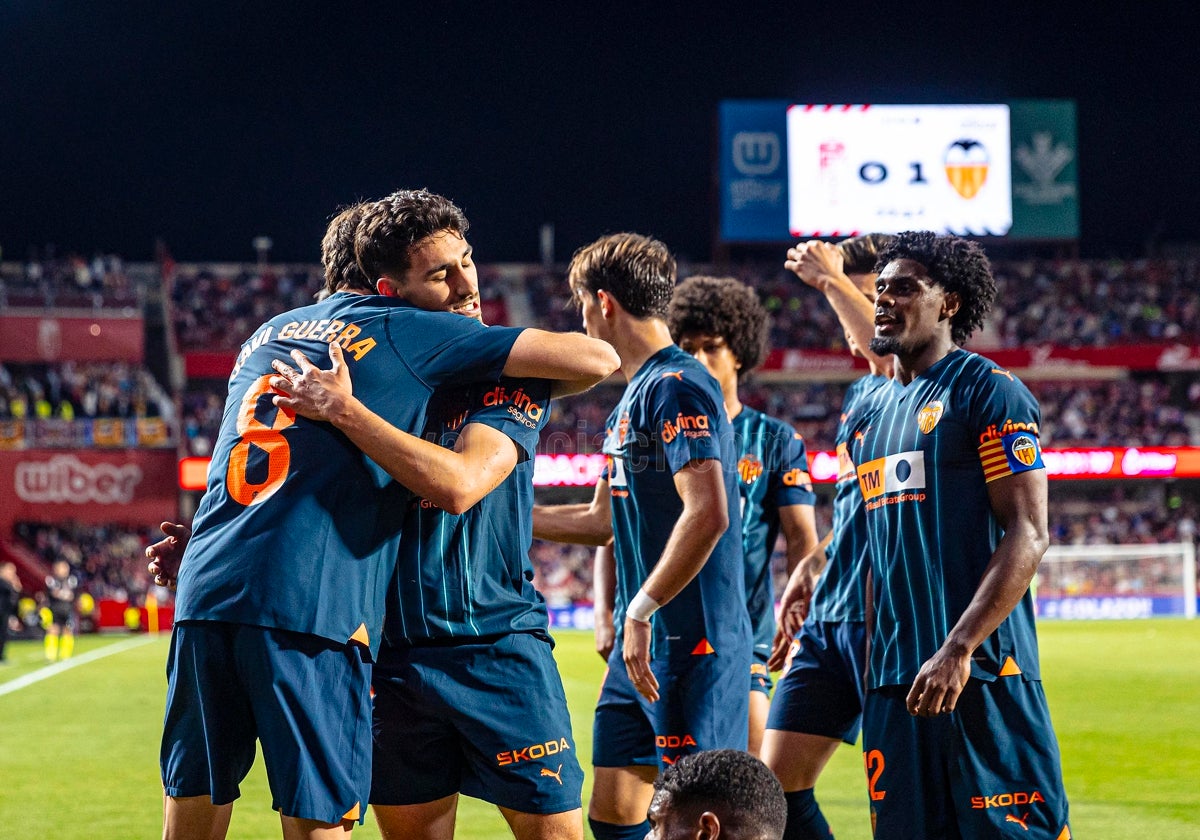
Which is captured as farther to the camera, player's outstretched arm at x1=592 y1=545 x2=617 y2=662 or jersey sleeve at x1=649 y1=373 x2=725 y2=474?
player's outstretched arm at x1=592 y1=545 x2=617 y2=662

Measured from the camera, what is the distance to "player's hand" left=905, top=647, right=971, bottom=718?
10.9ft

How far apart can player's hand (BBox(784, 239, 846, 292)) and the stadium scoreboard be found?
30.9 m

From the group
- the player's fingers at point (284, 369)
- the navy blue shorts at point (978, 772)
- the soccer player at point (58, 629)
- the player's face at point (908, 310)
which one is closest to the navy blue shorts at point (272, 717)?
the player's fingers at point (284, 369)

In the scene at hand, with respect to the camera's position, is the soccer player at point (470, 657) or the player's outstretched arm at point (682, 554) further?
the player's outstretched arm at point (682, 554)

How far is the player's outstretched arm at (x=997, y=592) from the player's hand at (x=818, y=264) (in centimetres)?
174

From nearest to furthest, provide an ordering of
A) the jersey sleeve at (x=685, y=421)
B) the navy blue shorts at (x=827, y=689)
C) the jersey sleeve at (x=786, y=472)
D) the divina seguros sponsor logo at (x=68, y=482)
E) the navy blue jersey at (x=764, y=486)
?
the jersey sleeve at (x=685, y=421) < the navy blue shorts at (x=827, y=689) < the navy blue jersey at (x=764, y=486) < the jersey sleeve at (x=786, y=472) < the divina seguros sponsor logo at (x=68, y=482)

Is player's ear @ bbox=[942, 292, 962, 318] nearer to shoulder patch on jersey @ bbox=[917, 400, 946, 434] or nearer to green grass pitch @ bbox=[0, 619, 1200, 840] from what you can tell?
shoulder patch on jersey @ bbox=[917, 400, 946, 434]

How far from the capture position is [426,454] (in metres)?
2.94

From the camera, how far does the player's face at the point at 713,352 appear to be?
17.6ft

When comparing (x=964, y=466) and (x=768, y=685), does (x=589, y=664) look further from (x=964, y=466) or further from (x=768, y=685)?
(x=964, y=466)

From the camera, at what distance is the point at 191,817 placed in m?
2.95

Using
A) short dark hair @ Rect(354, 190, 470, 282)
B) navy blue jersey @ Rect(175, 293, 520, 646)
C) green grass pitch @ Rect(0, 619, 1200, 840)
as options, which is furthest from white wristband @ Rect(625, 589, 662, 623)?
green grass pitch @ Rect(0, 619, 1200, 840)

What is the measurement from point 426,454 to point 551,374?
41 cm

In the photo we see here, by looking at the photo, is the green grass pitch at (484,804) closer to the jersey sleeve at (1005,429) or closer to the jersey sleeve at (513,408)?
the jersey sleeve at (1005,429)
